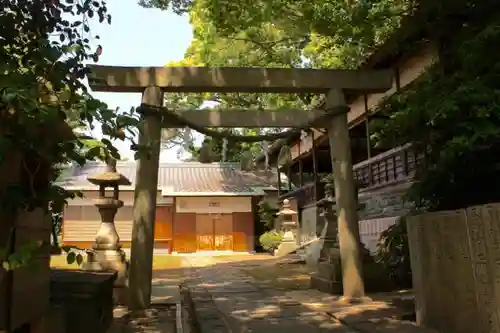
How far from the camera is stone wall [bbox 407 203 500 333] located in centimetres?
385

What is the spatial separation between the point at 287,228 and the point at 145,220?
15347 mm

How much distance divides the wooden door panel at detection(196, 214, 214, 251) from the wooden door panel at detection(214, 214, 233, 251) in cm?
28

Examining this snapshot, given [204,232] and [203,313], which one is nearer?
[203,313]

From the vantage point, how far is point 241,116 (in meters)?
7.75

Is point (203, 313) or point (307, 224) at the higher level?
point (307, 224)

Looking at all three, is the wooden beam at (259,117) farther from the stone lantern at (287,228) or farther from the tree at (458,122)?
the stone lantern at (287,228)

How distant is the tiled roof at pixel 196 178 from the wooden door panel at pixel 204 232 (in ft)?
5.18

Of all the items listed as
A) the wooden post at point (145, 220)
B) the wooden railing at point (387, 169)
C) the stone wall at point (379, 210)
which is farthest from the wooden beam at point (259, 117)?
the stone wall at point (379, 210)

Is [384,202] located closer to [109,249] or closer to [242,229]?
[109,249]

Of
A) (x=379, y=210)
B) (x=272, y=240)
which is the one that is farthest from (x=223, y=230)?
(x=379, y=210)

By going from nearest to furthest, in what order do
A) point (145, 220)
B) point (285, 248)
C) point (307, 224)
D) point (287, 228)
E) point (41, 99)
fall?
1. point (41, 99)
2. point (145, 220)
3. point (307, 224)
4. point (285, 248)
5. point (287, 228)

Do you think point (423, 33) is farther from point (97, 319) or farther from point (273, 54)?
point (273, 54)

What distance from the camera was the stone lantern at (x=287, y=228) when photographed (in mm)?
20812

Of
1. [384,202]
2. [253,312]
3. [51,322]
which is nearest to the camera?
[51,322]
